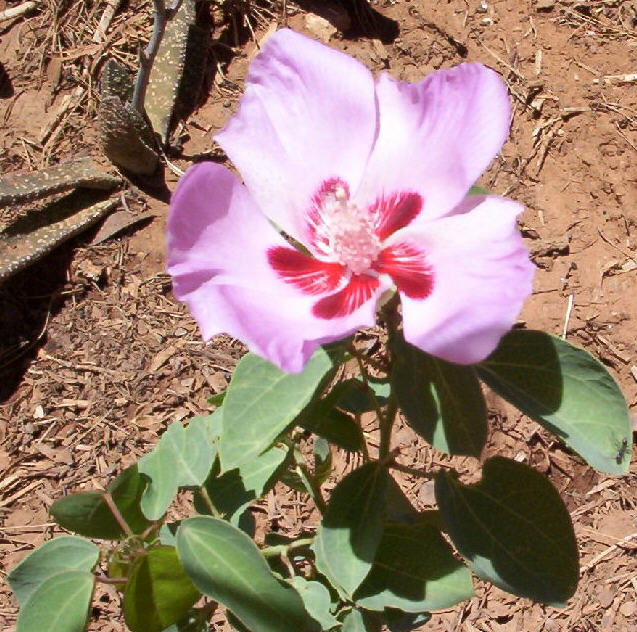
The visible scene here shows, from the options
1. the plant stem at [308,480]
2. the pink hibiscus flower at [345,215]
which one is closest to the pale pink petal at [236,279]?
the pink hibiscus flower at [345,215]

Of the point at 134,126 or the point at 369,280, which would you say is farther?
the point at 134,126

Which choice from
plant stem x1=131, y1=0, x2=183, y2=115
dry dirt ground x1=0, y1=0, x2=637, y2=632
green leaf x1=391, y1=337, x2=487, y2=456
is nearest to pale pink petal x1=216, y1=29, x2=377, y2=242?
green leaf x1=391, y1=337, x2=487, y2=456

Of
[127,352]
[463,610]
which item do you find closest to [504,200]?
[463,610]

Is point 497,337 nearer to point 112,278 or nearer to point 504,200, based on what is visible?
point 504,200

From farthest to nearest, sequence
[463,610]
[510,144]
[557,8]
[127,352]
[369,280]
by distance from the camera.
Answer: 1. [557,8]
2. [510,144]
3. [127,352]
4. [463,610]
5. [369,280]

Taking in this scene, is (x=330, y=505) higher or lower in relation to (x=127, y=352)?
higher

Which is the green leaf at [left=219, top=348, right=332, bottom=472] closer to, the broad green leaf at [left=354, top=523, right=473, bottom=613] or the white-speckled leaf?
the broad green leaf at [left=354, top=523, right=473, bottom=613]

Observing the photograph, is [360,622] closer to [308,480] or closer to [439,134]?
[308,480]
